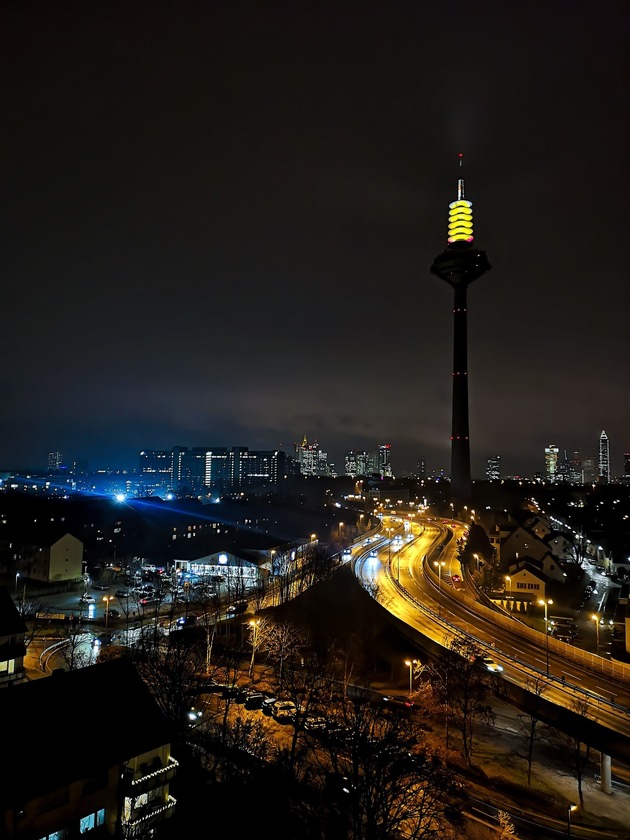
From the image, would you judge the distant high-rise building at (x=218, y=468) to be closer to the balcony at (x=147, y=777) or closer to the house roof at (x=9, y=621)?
the house roof at (x=9, y=621)

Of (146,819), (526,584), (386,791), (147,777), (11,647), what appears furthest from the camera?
(526,584)

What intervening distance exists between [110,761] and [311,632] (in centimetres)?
1657

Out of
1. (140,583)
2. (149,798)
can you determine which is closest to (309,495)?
(140,583)

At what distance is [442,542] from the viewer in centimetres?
3997

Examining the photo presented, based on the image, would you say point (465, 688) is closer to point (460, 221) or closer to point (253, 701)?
point (253, 701)

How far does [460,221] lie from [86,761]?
73964 millimetres

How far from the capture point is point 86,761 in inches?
316

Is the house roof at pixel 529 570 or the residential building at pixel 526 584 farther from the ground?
the house roof at pixel 529 570

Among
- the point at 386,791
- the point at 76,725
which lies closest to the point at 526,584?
the point at 386,791

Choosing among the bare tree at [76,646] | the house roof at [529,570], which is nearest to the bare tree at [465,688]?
the bare tree at [76,646]

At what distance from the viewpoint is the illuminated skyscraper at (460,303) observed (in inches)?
2430

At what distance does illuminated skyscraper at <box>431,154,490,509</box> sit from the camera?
61.7 m

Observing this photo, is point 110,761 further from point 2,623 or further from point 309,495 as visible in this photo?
point 309,495

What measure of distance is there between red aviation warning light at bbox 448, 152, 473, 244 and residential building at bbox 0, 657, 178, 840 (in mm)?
70560
